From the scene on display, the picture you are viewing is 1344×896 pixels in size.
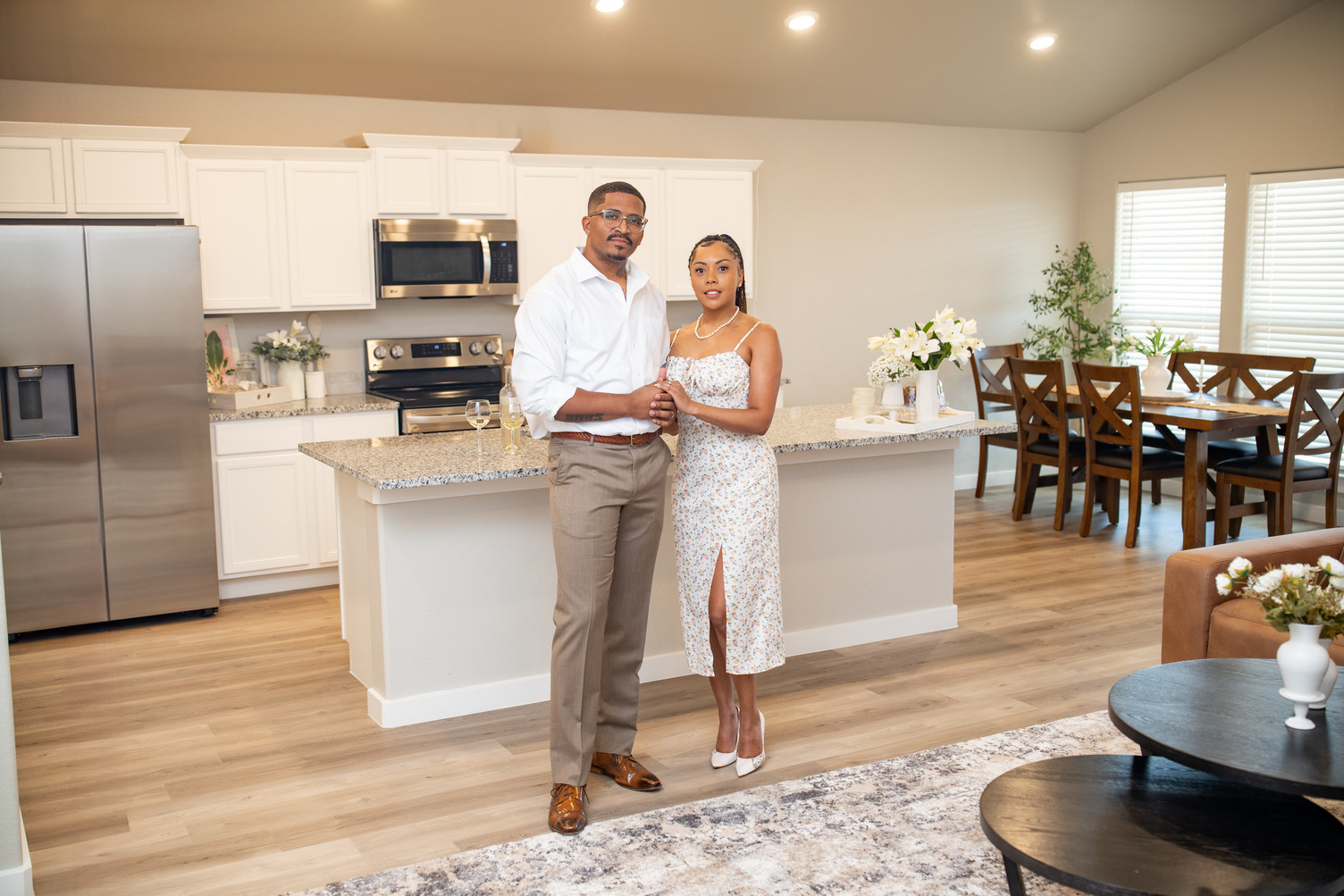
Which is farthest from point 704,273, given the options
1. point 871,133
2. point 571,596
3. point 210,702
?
point 871,133

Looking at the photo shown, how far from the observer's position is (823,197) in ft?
22.6

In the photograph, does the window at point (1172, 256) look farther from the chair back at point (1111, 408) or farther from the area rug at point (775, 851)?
the area rug at point (775, 851)

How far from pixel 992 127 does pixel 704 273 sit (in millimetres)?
5184

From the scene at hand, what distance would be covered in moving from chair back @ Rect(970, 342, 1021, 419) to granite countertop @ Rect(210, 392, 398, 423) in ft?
11.6

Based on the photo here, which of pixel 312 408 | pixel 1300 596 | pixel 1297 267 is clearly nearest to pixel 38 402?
pixel 312 408

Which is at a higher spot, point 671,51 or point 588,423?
point 671,51

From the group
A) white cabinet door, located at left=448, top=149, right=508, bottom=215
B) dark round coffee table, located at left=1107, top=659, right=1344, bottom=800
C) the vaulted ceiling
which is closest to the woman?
dark round coffee table, located at left=1107, top=659, right=1344, bottom=800

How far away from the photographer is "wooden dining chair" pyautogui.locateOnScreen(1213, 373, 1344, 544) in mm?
5422

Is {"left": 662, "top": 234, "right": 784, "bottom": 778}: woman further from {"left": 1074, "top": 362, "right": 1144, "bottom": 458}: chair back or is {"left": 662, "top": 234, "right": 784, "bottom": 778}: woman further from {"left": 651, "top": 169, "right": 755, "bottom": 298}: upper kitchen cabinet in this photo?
{"left": 1074, "top": 362, "right": 1144, "bottom": 458}: chair back

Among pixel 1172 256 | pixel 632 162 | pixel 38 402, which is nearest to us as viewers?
pixel 38 402

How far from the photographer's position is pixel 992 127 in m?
7.43

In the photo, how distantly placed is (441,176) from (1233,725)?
4.32 meters

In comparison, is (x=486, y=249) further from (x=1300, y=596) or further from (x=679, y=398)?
(x=1300, y=596)

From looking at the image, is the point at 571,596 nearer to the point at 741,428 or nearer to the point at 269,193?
the point at 741,428
